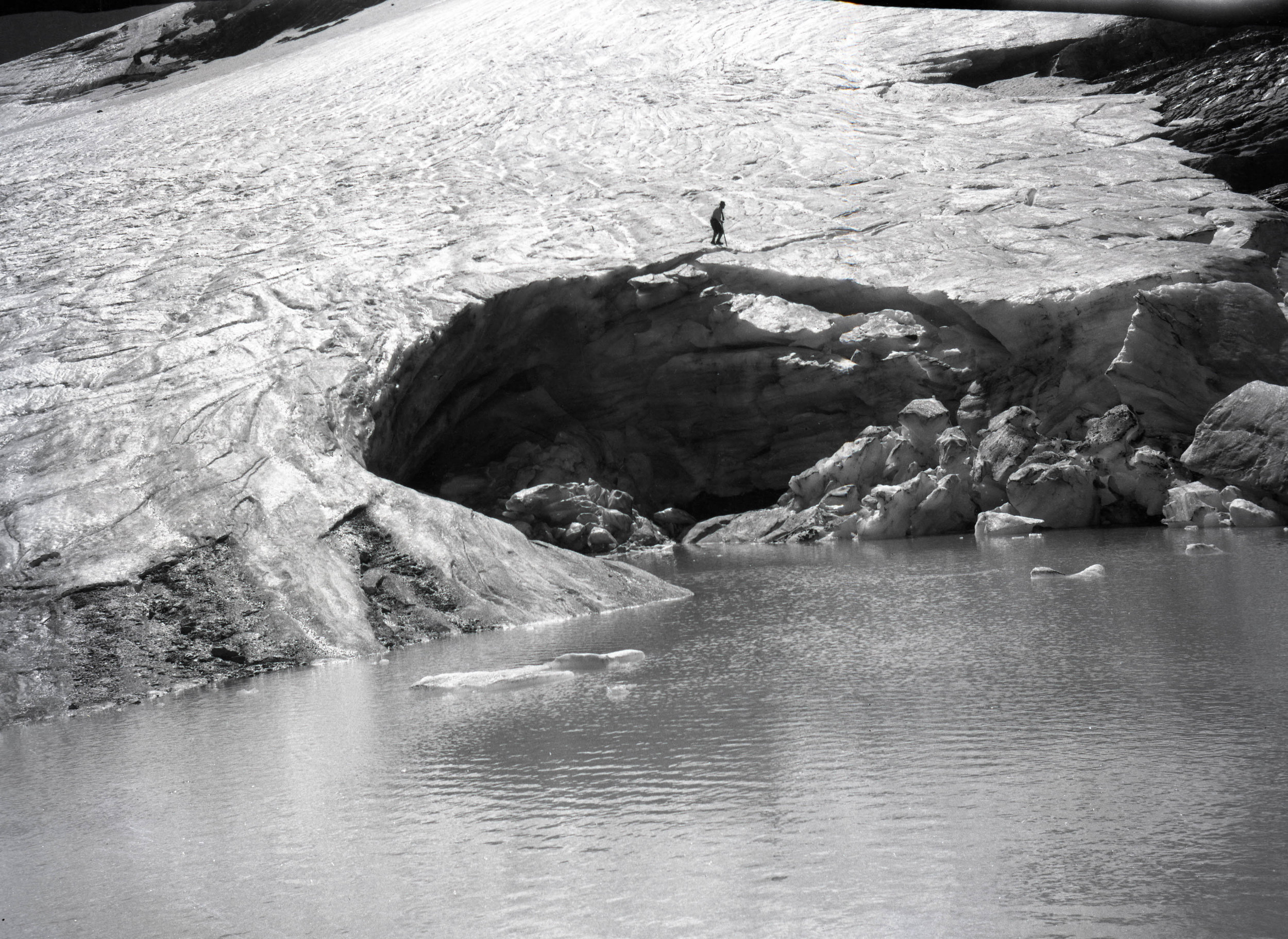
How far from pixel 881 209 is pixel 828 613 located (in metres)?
8.00

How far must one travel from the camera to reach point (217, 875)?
9.13 feet

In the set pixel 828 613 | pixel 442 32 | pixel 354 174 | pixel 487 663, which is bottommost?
pixel 828 613

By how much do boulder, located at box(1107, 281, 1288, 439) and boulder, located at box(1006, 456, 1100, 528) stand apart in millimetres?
951

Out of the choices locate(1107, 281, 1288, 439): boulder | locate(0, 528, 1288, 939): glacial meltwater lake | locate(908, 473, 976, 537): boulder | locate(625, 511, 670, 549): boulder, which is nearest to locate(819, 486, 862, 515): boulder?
locate(908, 473, 976, 537): boulder

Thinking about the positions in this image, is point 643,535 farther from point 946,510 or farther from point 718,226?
point 718,226

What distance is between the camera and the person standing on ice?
12.4m

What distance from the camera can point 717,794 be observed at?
3.11m

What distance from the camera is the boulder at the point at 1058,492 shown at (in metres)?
10.2

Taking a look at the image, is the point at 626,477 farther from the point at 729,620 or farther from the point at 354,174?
the point at 729,620

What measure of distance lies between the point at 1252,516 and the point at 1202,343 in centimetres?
169

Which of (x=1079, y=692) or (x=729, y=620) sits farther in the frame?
(x=729, y=620)

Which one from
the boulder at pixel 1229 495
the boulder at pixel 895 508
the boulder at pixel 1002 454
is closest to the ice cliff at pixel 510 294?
the boulder at pixel 1002 454

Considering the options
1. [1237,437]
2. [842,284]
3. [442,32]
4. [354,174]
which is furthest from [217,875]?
[442,32]

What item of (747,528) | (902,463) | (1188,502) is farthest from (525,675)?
(747,528)
